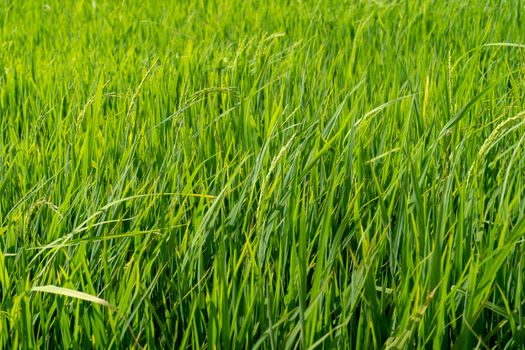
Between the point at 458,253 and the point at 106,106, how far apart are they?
51.3 inches

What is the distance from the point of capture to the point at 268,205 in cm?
129

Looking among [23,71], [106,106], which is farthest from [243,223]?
[23,71]

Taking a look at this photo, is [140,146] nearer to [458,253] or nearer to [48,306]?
[48,306]

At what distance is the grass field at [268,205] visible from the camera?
0.98 meters

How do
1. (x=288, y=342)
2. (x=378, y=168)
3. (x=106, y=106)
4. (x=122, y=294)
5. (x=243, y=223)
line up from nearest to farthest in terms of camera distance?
(x=288, y=342) < (x=122, y=294) < (x=243, y=223) < (x=378, y=168) < (x=106, y=106)

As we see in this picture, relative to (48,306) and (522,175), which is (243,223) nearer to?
(48,306)

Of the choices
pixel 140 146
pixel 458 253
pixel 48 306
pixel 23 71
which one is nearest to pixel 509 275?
pixel 458 253

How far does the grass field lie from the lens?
98 cm

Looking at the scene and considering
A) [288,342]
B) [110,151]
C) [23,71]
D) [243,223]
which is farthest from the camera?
[23,71]

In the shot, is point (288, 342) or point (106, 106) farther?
point (106, 106)

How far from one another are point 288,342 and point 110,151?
0.75m

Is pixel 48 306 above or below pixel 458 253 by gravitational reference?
below

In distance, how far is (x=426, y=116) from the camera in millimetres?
1647

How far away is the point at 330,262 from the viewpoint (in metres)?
1.01
